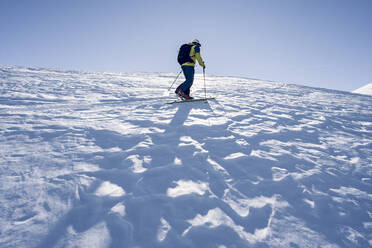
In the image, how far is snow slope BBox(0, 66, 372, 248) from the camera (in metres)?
1.92

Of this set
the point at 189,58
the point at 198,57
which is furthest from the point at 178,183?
the point at 189,58

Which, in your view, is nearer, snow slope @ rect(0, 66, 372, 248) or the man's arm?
snow slope @ rect(0, 66, 372, 248)

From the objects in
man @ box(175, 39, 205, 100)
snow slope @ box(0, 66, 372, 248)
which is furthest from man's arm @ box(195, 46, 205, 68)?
snow slope @ box(0, 66, 372, 248)

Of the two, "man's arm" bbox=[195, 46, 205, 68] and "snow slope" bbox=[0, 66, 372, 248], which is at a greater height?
"man's arm" bbox=[195, 46, 205, 68]

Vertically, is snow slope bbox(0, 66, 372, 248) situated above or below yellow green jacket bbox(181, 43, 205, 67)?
below

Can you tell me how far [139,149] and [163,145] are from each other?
44 centimetres

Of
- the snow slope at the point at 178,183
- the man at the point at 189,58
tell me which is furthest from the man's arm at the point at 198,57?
the snow slope at the point at 178,183

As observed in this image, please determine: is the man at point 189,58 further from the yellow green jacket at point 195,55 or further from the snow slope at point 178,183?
the snow slope at point 178,183

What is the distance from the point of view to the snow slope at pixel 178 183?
1918 mm

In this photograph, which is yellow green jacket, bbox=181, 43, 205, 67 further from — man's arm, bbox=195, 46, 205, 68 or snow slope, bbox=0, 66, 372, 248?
snow slope, bbox=0, 66, 372, 248

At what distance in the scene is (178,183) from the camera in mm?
2604

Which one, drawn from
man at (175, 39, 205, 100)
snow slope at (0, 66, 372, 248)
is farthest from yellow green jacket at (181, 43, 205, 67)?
snow slope at (0, 66, 372, 248)

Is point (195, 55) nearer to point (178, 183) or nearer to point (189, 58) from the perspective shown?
point (189, 58)

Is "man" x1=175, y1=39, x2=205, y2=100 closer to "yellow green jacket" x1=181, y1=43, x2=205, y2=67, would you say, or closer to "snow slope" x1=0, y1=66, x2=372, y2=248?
"yellow green jacket" x1=181, y1=43, x2=205, y2=67
